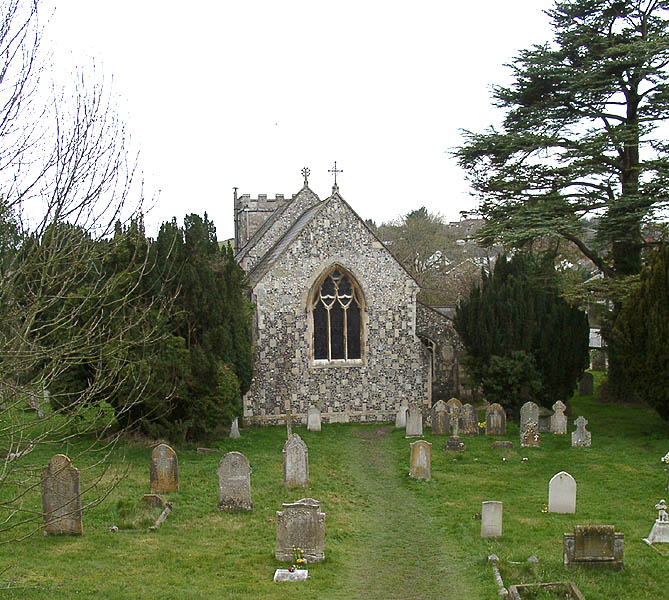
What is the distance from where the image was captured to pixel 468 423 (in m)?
19.6

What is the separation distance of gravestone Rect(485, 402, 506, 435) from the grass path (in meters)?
4.64

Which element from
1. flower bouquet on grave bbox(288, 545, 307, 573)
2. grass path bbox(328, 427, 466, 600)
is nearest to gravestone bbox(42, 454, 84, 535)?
flower bouquet on grave bbox(288, 545, 307, 573)

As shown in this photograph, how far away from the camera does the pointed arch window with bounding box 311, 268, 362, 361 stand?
22422 millimetres

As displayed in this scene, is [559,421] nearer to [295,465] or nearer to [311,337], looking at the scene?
[311,337]

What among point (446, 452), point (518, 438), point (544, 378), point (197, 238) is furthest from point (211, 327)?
point (544, 378)

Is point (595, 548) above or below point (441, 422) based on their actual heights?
below

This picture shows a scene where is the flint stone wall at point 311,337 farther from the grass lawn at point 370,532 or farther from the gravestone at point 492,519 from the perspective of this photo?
the gravestone at point 492,519

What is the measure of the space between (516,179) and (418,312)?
5.38 meters

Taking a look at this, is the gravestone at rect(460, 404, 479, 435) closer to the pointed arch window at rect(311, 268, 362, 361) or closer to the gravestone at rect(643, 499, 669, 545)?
the pointed arch window at rect(311, 268, 362, 361)

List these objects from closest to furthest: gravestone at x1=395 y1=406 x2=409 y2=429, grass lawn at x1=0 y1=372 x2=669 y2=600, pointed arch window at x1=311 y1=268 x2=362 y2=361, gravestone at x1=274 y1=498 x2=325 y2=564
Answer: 1. grass lawn at x1=0 y1=372 x2=669 y2=600
2. gravestone at x1=274 y1=498 x2=325 y2=564
3. gravestone at x1=395 y1=406 x2=409 y2=429
4. pointed arch window at x1=311 y1=268 x2=362 y2=361

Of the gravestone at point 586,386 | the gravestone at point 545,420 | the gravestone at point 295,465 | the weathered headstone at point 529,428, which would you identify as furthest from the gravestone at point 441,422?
the gravestone at point 586,386

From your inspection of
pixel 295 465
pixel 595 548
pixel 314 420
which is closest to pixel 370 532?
pixel 295 465

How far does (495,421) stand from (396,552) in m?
9.42

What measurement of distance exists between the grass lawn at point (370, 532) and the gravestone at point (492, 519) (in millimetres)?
171
